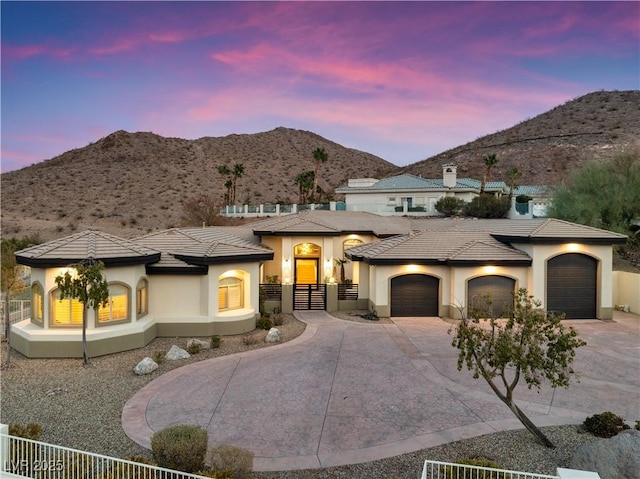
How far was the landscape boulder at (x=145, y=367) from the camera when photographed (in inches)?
535

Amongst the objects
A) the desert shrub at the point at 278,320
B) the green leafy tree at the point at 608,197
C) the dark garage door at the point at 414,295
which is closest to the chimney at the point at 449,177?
the green leafy tree at the point at 608,197

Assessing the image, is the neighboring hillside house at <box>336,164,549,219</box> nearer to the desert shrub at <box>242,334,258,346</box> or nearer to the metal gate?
the metal gate

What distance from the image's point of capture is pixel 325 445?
8953 millimetres

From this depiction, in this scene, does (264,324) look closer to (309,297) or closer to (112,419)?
(309,297)

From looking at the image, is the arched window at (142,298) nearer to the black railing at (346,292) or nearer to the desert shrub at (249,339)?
the desert shrub at (249,339)

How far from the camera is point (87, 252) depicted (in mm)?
15898

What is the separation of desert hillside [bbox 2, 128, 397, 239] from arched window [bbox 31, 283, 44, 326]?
40175mm

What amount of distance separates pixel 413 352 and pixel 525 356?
8.08 m

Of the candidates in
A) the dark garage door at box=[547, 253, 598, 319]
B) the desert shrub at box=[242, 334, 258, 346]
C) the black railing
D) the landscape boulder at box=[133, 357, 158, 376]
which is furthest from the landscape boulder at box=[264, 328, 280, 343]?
the dark garage door at box=[547, 253, 598, 319]

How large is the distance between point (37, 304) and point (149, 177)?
73.7 m

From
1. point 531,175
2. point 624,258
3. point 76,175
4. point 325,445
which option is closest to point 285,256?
point 325,445

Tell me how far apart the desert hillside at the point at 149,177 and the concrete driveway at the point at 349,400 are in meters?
47.3

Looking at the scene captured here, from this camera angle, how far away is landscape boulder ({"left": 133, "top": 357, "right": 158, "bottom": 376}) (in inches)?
535

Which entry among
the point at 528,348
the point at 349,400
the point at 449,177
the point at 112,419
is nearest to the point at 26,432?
the point at 112,419
